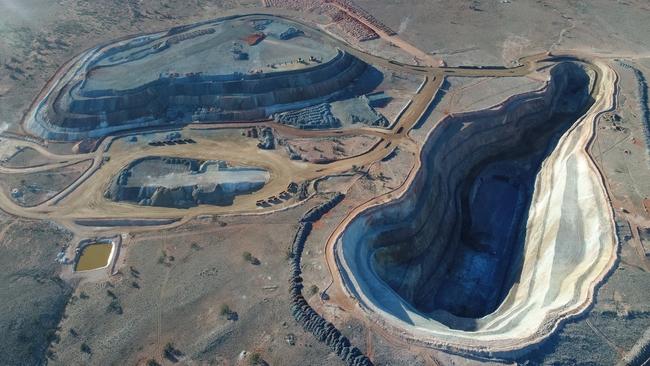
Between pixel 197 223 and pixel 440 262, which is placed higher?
pixel 197 223

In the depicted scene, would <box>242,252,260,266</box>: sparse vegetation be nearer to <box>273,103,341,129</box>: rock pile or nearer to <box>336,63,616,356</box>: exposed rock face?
<box>336,63,616,356</box>: exposed rock face

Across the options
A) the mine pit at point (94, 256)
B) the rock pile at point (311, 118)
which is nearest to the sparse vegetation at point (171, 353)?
the mine pit at point (94, 256)

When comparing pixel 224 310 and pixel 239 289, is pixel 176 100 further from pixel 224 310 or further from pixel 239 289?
pixel 224 310

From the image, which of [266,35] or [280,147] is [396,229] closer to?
[280,147]

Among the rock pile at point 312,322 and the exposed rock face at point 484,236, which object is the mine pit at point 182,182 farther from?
the exposed rock face at point 484,236

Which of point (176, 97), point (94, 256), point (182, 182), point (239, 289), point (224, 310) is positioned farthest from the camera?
point (176, 97)

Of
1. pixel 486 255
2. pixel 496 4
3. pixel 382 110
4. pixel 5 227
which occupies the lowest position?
pixel 486 255

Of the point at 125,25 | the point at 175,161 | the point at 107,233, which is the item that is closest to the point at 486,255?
the point at 175,161

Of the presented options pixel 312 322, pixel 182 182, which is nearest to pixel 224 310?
pixel 312 322
